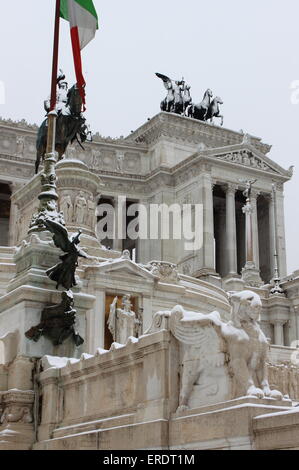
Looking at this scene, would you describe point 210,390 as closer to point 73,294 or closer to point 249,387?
point 249,387

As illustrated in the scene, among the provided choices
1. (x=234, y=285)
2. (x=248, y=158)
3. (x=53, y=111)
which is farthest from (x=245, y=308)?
(x=248, y=158)

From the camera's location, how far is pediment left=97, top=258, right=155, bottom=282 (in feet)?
94.5

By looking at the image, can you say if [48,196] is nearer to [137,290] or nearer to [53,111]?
[53,111]

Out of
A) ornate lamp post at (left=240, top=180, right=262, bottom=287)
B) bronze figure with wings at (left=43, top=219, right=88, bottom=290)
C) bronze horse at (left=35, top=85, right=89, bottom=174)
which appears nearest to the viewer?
bronze figure with wings at (left=43, top=219, right=88, bottom=290)

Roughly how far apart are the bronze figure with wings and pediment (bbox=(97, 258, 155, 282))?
42.4 feet

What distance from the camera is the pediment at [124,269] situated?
94.5 ft

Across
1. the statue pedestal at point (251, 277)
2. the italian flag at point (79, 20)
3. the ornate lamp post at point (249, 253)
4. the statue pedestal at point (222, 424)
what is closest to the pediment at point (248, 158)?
the ornate lamp post at point (249, 253)

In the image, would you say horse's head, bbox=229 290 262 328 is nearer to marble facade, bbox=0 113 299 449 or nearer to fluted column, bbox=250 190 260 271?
marble facade, bbox=0 113 299 449

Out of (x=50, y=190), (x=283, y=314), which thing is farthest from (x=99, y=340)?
(x=283, y=314)

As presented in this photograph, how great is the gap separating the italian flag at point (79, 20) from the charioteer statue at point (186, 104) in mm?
58550

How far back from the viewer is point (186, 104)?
80812 mm

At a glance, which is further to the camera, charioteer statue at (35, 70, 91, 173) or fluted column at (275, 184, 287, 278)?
fluted column at (275, 184, 287, 278)

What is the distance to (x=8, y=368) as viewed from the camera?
49.2 ft

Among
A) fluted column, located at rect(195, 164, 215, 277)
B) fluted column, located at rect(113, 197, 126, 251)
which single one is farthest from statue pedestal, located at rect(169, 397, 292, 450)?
fluted column, located at rect(113, 197, 126, 251)
